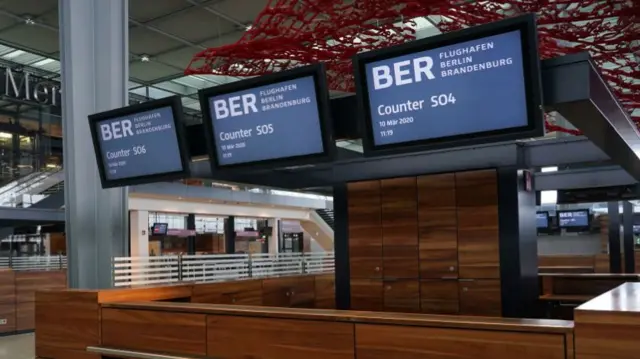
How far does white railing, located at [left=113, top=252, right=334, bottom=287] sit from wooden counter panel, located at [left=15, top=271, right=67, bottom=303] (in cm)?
630

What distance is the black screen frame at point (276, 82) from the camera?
12.2 ft

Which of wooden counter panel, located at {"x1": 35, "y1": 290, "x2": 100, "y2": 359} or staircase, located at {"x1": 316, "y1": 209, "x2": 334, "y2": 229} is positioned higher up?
staircase, located at {"x1": 316, "y1": 209, "x2": 334, "y2": 229}

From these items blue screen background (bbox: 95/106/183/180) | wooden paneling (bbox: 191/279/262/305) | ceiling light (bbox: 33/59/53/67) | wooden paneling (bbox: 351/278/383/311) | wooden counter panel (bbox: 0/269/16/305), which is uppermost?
ceiling light (bbox: 33/59/53/67)

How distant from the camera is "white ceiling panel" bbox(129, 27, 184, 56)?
11680 mm

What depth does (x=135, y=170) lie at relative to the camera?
4898mm

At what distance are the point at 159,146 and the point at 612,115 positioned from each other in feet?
9.82

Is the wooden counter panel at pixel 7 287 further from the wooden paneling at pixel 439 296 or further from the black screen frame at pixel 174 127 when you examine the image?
the wooden paneling at pixel 439 296

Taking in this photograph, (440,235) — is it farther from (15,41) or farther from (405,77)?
(15,41)

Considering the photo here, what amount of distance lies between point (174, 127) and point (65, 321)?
1.63 metres

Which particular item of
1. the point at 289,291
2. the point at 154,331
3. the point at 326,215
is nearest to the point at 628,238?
the point at 289,291

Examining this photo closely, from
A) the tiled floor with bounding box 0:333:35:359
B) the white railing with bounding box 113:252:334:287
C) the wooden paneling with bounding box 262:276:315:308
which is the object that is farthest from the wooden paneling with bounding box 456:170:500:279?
the tiled floor with bounding box 0:333:35:359

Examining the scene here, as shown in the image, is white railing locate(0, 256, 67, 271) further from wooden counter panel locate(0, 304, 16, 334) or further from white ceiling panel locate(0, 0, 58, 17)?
white ceiling panel locate(0, 0, 58, 17)

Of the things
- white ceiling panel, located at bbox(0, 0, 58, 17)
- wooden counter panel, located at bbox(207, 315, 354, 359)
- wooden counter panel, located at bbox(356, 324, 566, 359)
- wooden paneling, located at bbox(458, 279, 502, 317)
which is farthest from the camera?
white ceiling panel, located at bbox(0, 0, 58, 17)

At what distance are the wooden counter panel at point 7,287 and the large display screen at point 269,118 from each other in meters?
10.1
